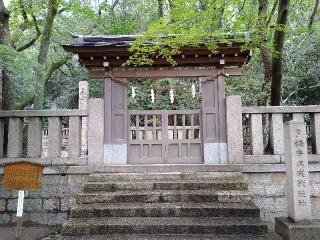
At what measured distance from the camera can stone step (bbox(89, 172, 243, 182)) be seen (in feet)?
24.0

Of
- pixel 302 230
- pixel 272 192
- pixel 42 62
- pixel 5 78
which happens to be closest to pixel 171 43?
pixel 42 62

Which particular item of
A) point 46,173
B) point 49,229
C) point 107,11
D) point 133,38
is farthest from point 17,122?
point 107,11

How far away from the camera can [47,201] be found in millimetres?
7703

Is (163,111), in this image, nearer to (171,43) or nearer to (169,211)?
(171,43)

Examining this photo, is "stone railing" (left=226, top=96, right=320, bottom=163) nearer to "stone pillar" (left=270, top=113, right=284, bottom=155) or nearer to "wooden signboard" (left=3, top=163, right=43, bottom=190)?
"stone pillar" (left=270, top=113, right=284, bottom=155)

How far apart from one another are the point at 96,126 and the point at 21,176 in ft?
9.08

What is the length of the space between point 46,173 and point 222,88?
510cm

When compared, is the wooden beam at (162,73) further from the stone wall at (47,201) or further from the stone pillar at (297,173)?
the stone pillar at (297,173)

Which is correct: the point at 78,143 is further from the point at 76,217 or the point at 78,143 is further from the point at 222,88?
the point at 222,88

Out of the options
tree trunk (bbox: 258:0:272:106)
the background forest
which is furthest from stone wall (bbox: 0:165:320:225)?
tree trunk (bbox: 258:0:272:106)

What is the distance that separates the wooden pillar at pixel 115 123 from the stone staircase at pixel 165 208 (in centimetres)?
116

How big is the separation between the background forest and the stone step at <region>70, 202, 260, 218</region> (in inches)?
150

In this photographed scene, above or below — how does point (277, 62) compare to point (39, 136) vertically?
above

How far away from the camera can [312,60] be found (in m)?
16.4
